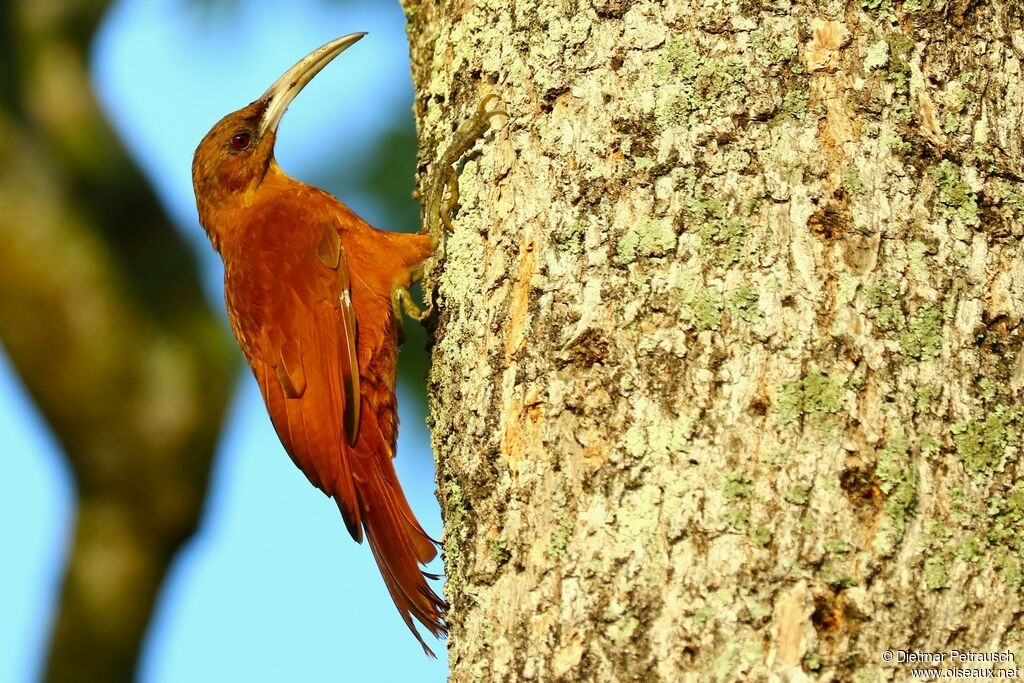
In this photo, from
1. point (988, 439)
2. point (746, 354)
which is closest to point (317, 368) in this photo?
point (746, 354)

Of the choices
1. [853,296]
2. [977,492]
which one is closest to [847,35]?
[853,296]

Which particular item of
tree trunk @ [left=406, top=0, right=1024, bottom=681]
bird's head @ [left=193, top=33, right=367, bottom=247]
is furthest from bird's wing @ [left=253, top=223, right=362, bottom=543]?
tree trunk @ [left=406, top=0, right=1024, bottom=681]

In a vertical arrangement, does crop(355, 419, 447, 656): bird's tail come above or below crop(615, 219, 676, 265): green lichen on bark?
below

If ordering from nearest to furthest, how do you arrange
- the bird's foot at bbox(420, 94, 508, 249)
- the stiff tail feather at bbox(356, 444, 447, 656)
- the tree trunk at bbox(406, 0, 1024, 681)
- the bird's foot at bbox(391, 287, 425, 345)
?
the tree trunk at bbox(406, 0, 1024, 681)
the bird's foot at bbox(420, 94, 508, 249)
the stiff tail feather at bbox(356, 444, 447, 656)
the bird's foot at bbox(391, 287, 425, 345)

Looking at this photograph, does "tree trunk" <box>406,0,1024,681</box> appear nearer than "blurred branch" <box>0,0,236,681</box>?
Yes

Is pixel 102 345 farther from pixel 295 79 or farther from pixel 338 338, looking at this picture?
pixel 338 338

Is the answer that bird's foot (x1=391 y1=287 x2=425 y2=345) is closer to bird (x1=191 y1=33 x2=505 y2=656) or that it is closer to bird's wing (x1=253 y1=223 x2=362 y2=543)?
bird (x1=191 y1=33 x2=505 y2=656)

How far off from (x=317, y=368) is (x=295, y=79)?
45.8 inches

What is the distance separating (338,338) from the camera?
144 inches

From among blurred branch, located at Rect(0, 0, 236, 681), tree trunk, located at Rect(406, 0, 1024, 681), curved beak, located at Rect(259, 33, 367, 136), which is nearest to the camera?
tree trunk, located at Rect(406, 0, 1024, 681)

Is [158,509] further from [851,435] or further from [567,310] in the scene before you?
[851,435]

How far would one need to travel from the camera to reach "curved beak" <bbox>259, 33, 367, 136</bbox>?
4070mm

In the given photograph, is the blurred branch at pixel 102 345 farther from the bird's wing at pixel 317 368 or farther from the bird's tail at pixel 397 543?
the bird's tail at pixel 397 543

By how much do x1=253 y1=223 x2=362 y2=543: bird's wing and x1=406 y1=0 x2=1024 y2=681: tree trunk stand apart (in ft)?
→ 3.15
